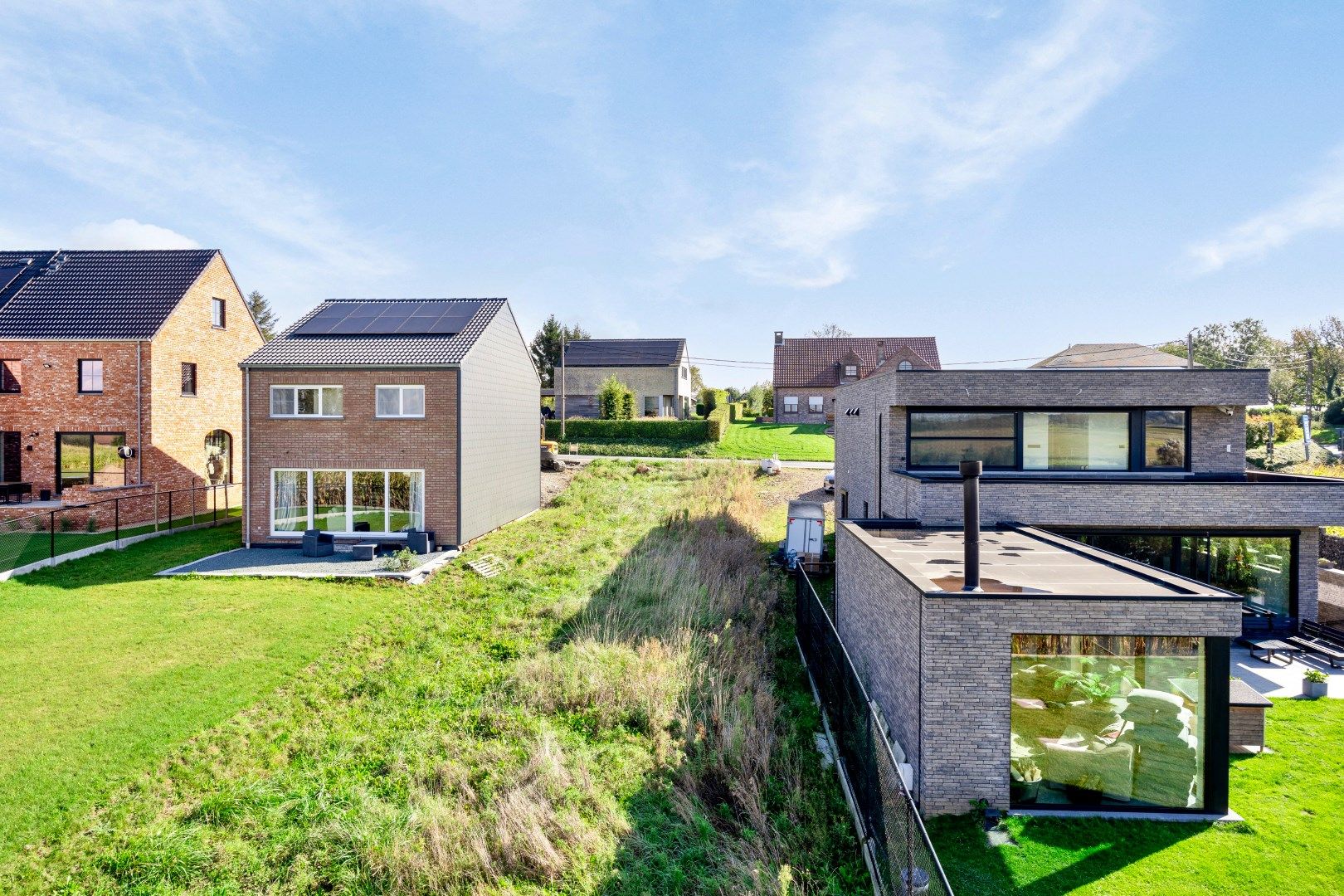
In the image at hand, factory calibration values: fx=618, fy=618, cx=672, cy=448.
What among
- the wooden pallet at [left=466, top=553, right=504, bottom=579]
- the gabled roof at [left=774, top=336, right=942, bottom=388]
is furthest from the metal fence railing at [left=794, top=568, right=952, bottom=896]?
the gabled roof at [left=774, top=336, right=942, bottom=388]

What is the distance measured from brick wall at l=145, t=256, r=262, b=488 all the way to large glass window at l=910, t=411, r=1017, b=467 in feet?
68.6

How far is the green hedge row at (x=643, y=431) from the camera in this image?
117 feet

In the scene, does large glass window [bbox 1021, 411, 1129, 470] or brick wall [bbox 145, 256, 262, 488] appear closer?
large glass window [bbox 1021, 411, 1129, 470]

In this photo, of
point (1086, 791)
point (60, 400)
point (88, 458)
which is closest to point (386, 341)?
point (88, 458)

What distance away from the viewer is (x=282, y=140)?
14844 millimetres

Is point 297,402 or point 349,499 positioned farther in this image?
point 297,402

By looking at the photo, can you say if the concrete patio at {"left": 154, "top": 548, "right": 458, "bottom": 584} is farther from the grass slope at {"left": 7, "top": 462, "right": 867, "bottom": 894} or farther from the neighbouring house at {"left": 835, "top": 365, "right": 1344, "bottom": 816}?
the neighbouring house at {"left": 835, "top": 365, "right": 1344, "bottom": 816}

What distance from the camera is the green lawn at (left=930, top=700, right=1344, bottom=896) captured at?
221 inches

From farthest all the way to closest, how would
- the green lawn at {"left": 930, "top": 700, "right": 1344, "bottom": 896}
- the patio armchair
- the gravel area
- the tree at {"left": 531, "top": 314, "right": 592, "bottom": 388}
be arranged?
the tree at {"left": 531, "top": 314, "right": 592, "bottom": 388}, the patio armchair, the gravel area, the green lawn at {"left": 930, "top": 700, "right": 1344, "bottom": 896}

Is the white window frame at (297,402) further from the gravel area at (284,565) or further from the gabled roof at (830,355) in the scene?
the gabled roof at (830,355)

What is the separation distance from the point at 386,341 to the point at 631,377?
27182mm

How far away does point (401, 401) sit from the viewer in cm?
1667

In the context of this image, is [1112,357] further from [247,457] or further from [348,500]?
[247,457]

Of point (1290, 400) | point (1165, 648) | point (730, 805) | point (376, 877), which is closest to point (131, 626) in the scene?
point (376, 877)
